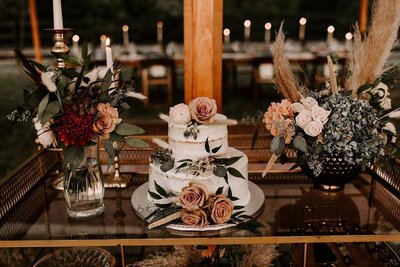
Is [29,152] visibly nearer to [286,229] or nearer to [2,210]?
[2,210]

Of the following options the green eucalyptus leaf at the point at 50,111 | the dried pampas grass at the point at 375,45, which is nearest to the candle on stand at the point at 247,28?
the dried pampas grass at the point at 375,45

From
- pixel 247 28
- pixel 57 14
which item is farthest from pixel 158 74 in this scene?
pixel 57 14

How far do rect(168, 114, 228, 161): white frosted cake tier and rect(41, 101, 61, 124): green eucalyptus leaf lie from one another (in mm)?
328

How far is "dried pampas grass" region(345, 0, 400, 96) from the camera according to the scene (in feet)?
4.29

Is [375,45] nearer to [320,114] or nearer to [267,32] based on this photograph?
[320,114]

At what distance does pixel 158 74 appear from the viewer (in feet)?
17.1

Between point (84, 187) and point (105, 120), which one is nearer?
point (105, 120)

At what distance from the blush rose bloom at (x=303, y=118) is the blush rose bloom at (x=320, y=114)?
1cm

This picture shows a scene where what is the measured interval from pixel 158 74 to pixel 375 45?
4048mm

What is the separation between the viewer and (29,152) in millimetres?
3475

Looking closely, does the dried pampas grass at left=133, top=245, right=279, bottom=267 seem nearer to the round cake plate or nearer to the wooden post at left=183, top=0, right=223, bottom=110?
the round cake plate

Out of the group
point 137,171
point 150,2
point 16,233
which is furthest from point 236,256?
point 150,2

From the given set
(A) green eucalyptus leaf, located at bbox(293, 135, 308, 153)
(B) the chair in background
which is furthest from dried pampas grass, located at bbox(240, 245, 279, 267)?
(B) the chair in background

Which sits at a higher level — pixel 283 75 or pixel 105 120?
pixel 283 75
